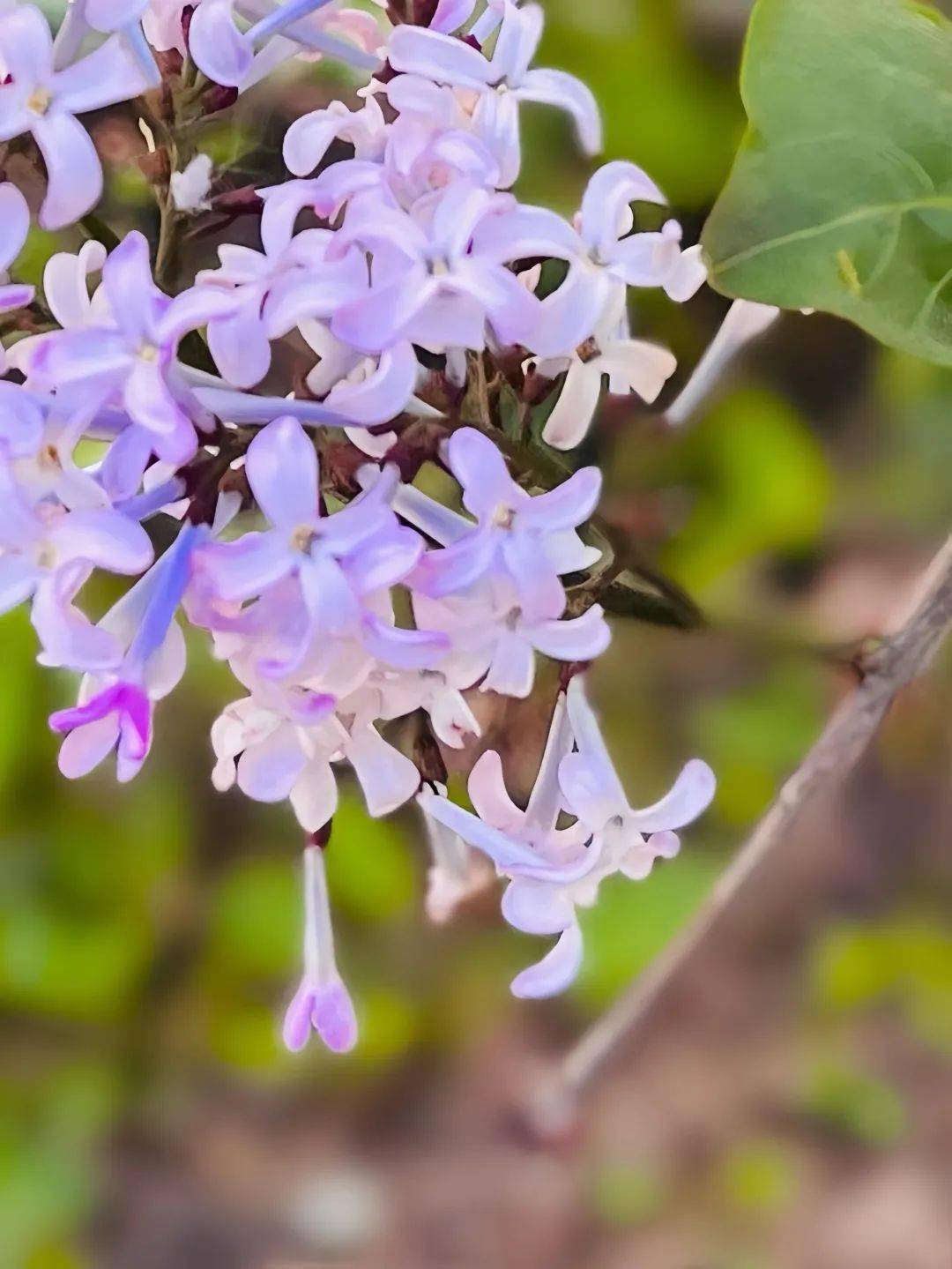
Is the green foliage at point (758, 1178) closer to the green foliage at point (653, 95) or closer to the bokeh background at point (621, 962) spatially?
the bokeh background at point (621, 962)

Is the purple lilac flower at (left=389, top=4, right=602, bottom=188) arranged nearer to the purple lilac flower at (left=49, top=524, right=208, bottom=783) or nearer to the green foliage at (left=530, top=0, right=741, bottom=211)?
the purple lilac flower at (left=49, top=524, right=208, bottom=783)

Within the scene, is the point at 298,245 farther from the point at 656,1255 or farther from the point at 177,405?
the point at 656,1255

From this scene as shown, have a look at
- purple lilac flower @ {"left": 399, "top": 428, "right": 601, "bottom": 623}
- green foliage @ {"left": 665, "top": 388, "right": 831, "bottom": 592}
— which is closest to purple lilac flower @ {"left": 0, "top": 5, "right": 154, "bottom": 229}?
purple lilac flower @ {"left": 399, "top": 428, "right": 601, "bottom": 623}

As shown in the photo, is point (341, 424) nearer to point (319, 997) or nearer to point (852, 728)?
point (319, 997)

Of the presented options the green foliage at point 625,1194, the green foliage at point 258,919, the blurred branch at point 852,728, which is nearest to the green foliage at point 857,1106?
the green foliage at point 625,1194

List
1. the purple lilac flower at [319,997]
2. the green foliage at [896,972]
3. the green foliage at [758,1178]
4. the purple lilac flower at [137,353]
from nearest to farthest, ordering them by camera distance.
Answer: the purple lilac flower at [137,353], the purple lilac flower at [319,997], the green foliage at [896,972], the green foliage at [758,1178]
